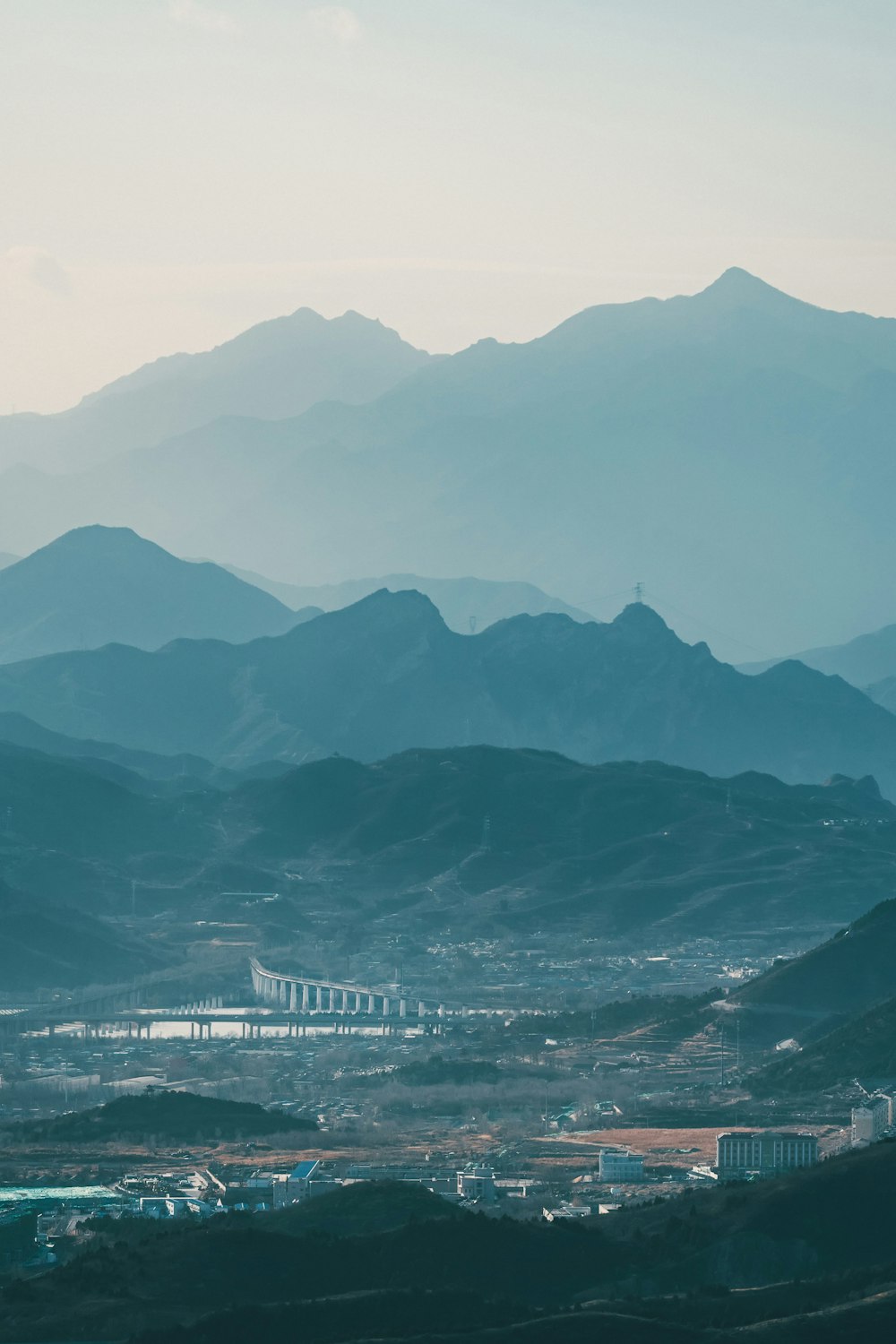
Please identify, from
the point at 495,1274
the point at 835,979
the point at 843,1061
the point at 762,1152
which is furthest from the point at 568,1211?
the point at 835,979

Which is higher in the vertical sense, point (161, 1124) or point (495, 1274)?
point (161, 1124)

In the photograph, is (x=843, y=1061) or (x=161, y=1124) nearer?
(x=161, y=1124)

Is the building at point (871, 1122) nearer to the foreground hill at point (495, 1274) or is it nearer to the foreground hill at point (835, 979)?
the foreground hill at point (495, 1274)

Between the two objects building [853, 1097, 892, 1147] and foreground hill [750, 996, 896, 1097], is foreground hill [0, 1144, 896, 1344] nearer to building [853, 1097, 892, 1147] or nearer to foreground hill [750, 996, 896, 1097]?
building [853, 1097, 892, 1147]

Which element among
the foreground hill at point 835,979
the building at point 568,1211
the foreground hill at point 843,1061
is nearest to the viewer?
the building at point 568,1211

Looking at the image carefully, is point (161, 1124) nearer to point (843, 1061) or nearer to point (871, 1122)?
point (871, 1122)

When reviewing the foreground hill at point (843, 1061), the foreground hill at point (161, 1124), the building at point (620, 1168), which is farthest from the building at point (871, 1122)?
the foreground hill at point (161, 1124)

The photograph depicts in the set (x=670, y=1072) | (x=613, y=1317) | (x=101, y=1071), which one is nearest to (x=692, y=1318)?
(x=613, y=1317)
